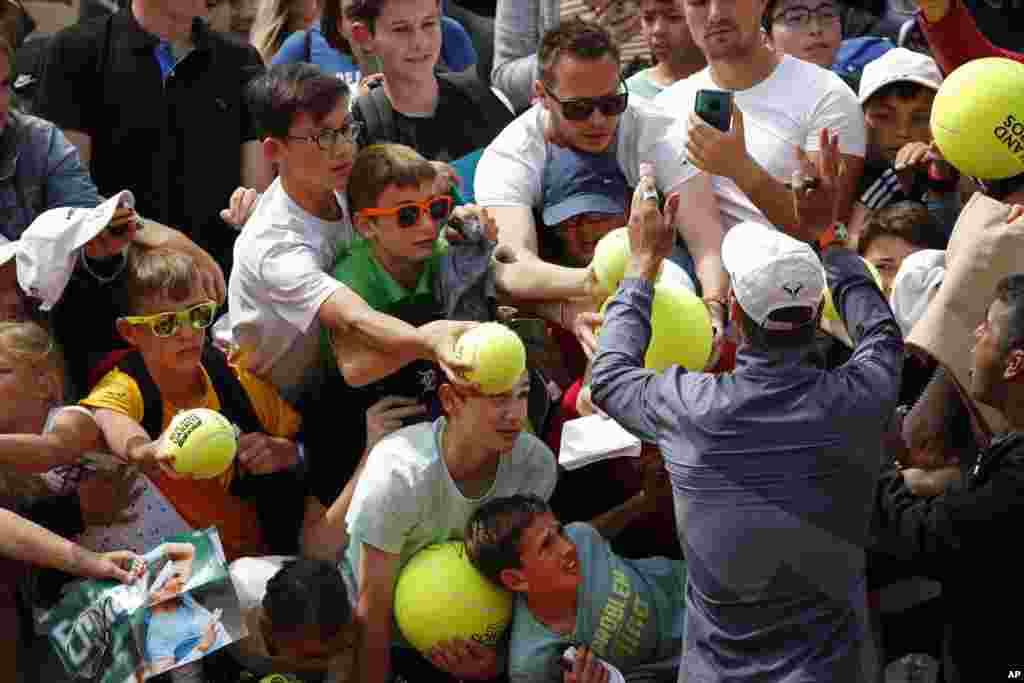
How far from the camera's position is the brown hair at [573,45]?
19.6 ft

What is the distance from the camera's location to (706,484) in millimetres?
4680

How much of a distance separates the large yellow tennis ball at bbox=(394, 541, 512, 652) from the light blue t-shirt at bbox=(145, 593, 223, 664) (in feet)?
1.92

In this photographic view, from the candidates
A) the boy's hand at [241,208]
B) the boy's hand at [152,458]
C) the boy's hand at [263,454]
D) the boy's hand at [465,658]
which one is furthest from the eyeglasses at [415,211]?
the boy's hand at [465,658]

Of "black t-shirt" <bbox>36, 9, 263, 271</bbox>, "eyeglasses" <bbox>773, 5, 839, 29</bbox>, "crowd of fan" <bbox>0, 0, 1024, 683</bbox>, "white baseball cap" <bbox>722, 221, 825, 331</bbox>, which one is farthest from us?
"eyeglasses" <bbox>773, 5, 839, 29</bbox>

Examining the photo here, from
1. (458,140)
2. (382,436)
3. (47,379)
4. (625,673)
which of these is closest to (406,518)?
(382,436)

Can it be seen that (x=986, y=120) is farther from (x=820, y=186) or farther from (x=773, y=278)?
(x=773, y=278)

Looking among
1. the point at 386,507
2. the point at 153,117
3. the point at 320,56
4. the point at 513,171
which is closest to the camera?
the point at 386,507

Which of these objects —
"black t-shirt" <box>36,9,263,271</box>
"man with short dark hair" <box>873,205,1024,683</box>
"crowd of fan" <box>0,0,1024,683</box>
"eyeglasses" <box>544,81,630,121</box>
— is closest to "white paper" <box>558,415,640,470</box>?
"crowd of fan" <box>0,0,1024,683</box>

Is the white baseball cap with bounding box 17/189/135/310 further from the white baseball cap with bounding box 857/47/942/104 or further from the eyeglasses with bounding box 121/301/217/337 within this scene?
the white baseball cap with bounding box 857/47/942/104

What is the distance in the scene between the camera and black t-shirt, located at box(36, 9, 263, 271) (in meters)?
6.57

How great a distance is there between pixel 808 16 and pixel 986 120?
2140 millimetres

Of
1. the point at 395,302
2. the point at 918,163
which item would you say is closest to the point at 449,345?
the point at 395,302

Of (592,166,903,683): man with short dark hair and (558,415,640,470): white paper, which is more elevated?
(592,166,903,683): man with short dark hair

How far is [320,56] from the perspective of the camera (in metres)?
7.11
